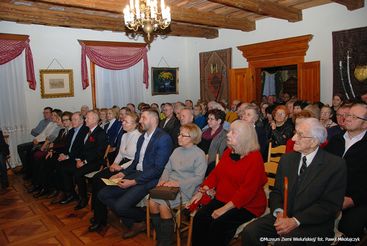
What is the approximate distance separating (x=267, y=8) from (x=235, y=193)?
14.0 ft

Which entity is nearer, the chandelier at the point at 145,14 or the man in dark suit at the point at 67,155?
the chandelier at the point at 145,14

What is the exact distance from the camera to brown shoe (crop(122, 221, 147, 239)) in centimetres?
347

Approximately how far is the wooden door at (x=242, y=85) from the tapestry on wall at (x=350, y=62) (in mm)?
2132

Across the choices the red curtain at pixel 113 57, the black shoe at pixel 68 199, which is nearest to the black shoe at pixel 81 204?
the black shoe at pixel 68 199

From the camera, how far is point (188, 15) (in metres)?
6.26

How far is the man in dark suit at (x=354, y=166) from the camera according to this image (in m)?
2.41

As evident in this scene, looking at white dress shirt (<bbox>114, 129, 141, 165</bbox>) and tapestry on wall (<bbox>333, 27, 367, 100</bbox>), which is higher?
tapestry on wall (<bbox>333, 27, 367, 100</bbox>)

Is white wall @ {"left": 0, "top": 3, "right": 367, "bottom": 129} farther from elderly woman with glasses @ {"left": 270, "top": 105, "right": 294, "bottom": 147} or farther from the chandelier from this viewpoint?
the chandelier

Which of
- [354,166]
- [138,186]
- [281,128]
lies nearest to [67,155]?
[138,186]

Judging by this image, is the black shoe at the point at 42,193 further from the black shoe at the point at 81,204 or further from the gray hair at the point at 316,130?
the gray hair at the point at 316,130

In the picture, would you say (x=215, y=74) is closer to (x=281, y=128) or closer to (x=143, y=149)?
(x=281, y=128)

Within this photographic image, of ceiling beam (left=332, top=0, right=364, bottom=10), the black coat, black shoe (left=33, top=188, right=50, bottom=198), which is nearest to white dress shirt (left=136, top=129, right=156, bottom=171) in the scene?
the black coat

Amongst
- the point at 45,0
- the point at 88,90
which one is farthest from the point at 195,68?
the point at 45,0

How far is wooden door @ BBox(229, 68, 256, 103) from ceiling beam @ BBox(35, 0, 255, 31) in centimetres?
113
